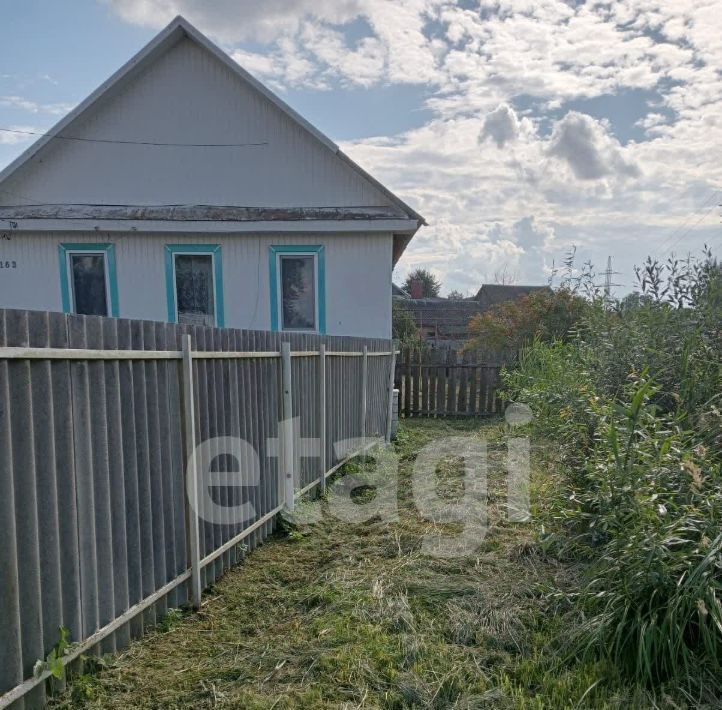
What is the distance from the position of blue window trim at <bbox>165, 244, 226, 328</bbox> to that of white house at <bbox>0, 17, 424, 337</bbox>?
0.06 ft

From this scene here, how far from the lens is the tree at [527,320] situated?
1185cm

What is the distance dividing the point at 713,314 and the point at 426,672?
2.80 metres

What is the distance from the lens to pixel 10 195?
808 centimetres

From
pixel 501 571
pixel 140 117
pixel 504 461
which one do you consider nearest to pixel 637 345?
pixel 501 571

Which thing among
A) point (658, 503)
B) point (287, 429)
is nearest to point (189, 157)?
point (287, 429)

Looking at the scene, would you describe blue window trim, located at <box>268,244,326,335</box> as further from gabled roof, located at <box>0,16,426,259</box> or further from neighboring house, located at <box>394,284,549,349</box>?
neighboring house, located at <box>394,284,549,349</box>

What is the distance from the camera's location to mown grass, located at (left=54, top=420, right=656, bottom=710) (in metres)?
2.08

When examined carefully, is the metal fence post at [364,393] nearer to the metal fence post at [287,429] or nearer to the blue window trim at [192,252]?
the metal fence post at [287,429]

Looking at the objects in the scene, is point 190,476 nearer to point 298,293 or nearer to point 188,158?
point 298,293

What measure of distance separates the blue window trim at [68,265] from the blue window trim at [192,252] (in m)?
0.88

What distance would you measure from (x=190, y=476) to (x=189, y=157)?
6740 mm

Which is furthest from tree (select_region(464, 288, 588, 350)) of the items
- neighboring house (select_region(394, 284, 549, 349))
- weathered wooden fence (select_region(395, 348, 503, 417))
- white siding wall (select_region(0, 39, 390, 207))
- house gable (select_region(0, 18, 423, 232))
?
neighboring house (select_region(394, 284, 549, 349))

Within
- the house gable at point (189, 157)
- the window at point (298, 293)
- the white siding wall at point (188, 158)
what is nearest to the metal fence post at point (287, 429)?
the window at point (298, 293)

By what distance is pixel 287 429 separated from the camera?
417 centimetres
